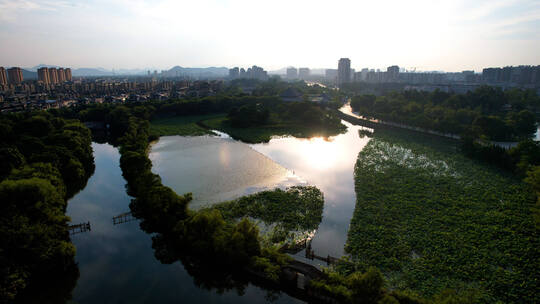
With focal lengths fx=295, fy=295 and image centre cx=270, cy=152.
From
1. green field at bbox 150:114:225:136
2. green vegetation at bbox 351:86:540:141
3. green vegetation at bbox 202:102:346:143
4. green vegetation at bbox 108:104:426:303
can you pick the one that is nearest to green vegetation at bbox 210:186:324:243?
green vegetation at bbox 108:104:426:303

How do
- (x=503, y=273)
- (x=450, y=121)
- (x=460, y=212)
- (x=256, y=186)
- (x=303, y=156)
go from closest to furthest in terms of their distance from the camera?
(x=503, y=273)
(x=460, y=212)
(x=256, y=186)
(x=303, y=156)
(x=450, y=121)

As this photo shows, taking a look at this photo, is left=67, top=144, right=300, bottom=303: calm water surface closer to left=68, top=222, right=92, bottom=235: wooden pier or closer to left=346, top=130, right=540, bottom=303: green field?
left=68, top=222, right=92, bottom=235: wooden pier

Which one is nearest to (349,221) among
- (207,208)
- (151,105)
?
(207,208)

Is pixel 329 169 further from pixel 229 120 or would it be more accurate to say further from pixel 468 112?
pixel 468 112

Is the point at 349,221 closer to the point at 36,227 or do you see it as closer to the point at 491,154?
the point at 36,227

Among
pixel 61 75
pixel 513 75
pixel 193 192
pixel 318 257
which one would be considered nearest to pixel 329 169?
pixel 193 192

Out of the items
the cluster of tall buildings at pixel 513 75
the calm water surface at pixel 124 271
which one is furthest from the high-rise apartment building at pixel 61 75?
the cluster of tall buildings at pixel 513 75
